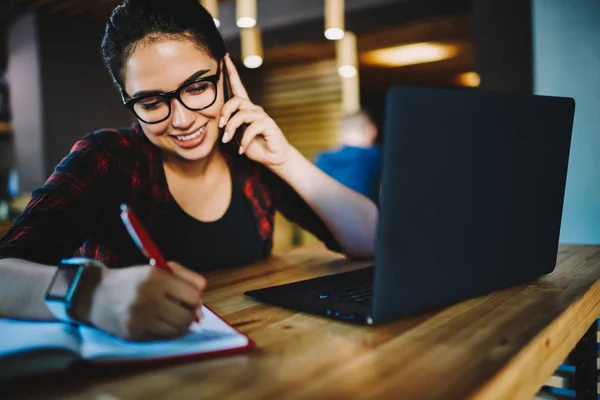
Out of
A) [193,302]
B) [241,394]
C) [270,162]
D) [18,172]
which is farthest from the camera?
[18,172]

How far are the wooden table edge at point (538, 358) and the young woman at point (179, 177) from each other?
1.90ft

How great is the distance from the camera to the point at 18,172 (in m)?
5.31

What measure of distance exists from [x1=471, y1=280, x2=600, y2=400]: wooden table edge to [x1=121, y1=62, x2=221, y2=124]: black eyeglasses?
2.68ft

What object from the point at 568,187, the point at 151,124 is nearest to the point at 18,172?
the point at 151,124

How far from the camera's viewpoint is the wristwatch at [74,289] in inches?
23.7

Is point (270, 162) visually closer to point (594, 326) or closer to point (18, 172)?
point (594, 326)

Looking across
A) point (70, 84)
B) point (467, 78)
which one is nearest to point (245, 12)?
point (70, 84)

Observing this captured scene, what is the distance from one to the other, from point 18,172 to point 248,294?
535 cm

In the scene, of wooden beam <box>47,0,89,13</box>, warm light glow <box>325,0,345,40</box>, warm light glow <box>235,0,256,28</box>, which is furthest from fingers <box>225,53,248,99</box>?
wooden beam <box>47,0,89,13</box>

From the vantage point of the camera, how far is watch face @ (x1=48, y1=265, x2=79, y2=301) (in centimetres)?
61

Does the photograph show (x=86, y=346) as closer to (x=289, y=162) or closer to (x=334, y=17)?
(x=289, y=162)

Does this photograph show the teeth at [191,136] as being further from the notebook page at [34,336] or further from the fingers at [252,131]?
the notebook page at [34,336]

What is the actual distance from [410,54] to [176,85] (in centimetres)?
512

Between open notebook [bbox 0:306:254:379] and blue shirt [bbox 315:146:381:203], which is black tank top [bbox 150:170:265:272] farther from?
blue shirt [bbox 315:146:381:203]
